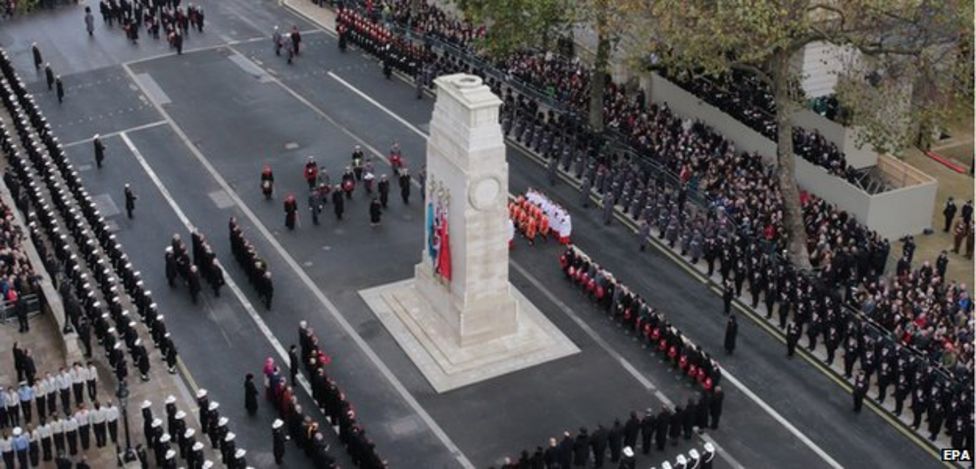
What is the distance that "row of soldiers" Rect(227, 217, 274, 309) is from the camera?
134 ft

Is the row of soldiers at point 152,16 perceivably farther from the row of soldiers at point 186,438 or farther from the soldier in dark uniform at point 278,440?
the soldier in dark uniform at point 278,440

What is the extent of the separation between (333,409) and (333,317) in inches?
250

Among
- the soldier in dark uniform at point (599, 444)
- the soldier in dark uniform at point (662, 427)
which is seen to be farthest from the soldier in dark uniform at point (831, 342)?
the soldier in dark uniform at point (599, 444)

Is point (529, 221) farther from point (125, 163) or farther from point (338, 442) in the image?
point (125, 163)

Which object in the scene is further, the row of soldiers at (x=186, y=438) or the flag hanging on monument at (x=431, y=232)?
the flag hanging on monument at (x=431, y=232)

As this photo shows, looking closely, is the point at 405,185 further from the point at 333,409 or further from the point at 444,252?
the point at 333,409

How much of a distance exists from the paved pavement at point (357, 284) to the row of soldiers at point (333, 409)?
1.01m

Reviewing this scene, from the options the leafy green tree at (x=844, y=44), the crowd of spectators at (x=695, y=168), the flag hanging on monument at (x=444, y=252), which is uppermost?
the leafy green tree at (x=844, y=44)

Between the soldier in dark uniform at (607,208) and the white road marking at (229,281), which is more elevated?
the soldier in dark uniform at (607,208)

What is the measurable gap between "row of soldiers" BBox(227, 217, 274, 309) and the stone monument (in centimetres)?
359

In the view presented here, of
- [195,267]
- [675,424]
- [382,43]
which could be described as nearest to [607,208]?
[675,424]

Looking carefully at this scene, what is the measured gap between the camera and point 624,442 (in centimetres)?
3412

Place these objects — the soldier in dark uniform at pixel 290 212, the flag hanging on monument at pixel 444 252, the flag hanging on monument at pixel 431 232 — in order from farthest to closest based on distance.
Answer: the soldier in dark uniform at pixel 290 212, the flag hanging on monument at pixel 431 232, the flag hanging on monument at pixel 444 252

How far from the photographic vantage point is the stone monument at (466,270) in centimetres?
3575
